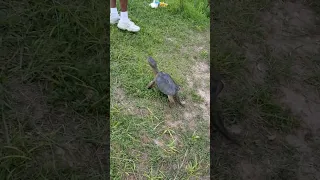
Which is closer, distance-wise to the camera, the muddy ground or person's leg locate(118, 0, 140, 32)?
the muddy ground

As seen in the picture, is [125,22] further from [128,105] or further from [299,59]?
[299,59]

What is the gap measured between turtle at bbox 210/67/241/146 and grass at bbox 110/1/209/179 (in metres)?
0.10

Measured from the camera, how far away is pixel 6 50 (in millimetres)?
3021

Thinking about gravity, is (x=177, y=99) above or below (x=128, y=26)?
below

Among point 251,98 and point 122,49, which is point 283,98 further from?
point 122,49

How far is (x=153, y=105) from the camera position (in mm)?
3057

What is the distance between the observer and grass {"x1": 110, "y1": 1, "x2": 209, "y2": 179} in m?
2.63

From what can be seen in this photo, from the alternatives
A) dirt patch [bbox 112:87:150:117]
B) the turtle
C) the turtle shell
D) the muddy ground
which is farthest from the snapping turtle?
the muddy ground

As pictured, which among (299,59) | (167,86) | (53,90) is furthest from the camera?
(299,59)

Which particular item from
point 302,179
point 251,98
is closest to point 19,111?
point 251,98

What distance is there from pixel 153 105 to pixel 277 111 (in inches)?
42.0

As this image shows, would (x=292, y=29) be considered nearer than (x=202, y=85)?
→ No

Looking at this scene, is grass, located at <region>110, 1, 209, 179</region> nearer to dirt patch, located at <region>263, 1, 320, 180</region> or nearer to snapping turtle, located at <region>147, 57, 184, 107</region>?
snapping turtle, located at <region>147, 57, 184, 107</region>

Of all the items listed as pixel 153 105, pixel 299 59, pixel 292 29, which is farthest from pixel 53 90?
pixel 292 29
